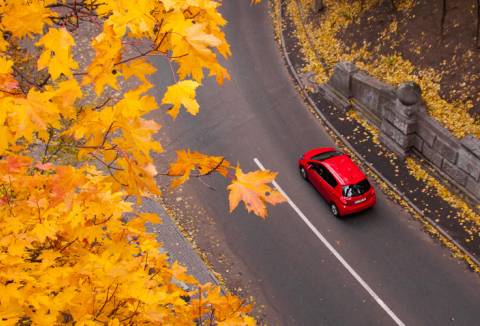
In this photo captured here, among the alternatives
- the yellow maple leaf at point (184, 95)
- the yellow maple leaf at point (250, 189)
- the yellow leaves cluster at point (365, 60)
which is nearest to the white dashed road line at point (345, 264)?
the yellow leaves cluster at point (365, 60)

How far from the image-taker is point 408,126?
15227 millimetres

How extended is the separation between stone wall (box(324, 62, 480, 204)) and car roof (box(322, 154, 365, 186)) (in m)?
2.21

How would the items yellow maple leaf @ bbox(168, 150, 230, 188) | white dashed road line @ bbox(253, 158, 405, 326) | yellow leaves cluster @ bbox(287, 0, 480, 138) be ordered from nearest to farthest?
yellow maple leaf @ bbox(168, 150, 230, 188) < white dashed road line @ bbox(253, 158, 405, 326) < yellow leaves cluster @ bbox(287, 0, 480, 138)

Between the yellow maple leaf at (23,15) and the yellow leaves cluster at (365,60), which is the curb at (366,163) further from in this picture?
the yellow maple leaf at (23,15)

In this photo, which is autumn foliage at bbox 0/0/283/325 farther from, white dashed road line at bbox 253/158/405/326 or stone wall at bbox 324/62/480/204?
stone wall at bbox 324/62/480/204

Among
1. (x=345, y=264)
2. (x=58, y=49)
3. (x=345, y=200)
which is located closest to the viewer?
(x=58, y=49)

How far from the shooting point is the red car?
14367 mm

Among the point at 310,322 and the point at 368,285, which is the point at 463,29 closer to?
the point at 368,285

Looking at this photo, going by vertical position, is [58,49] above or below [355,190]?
above

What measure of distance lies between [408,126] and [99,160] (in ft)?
41.1

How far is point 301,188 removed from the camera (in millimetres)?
16000

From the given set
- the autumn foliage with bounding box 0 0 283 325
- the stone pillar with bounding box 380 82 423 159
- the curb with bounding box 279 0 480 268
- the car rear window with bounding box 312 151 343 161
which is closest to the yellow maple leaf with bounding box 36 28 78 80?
the autumn foliage with bounding box 0 0 283 325

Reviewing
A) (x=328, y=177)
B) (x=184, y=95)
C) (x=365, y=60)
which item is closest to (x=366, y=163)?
(x=328, y=177)

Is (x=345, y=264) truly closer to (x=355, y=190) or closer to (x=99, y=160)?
(x=355, y=190)
